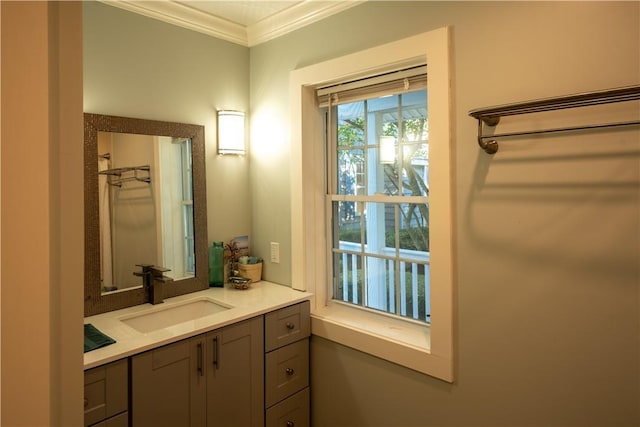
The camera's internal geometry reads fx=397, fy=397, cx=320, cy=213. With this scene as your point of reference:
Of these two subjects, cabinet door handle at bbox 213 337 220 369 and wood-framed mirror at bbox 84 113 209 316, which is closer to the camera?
cabinet door handle at bbox 213 337 220 369

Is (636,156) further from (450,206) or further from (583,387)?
(583,387)

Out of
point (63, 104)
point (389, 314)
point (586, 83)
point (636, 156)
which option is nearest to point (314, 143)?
point (389, 314)

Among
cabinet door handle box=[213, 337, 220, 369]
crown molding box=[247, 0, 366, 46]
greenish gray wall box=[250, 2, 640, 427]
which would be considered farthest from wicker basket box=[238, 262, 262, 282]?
crown molding box=[247, 0, 366, 46]

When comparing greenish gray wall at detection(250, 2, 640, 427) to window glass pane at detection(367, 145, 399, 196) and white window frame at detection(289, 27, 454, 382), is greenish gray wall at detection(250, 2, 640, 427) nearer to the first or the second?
white window frame at detection(289, 27, 454, 382)

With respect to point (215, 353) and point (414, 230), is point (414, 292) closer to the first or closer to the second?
point (414, 230)

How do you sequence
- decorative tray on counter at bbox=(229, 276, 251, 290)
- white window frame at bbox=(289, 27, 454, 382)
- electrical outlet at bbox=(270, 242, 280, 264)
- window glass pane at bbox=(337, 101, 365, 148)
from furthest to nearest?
1. electrical outlet at bbox=(270, 242, 280, 264)
2. decorative tray on counter at bbox=(229, 276, 251, 290)
3. window glass pane at bbox=(337, 101, 365, 148)
4. white window frame at bbox=(289, 27, 454, 382)

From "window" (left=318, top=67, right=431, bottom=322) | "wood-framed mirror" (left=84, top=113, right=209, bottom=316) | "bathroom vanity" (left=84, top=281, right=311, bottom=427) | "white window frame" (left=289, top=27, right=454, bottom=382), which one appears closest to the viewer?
"bathroom vanity" (left=84, top=281, right=311, bottom=427)

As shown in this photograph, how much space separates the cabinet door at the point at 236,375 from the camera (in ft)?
5.76

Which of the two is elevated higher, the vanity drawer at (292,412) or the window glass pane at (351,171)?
the window glass pane at (351,171)

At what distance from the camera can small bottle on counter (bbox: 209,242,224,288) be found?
2338 mm

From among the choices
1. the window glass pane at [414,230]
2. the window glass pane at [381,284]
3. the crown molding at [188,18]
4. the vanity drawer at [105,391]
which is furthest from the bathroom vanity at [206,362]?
the crown molding at [188,18]

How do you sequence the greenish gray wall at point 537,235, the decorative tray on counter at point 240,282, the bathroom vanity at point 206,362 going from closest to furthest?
the greenish gray wall at point 537,235 < the bathroom vanity at point 206,362 < the decorative tray on counter at point 240,282

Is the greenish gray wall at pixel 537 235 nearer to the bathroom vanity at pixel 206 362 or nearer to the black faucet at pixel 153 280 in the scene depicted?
the bathroom vanity at pixel 206 362

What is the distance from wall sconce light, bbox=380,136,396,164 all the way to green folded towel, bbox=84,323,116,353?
1497 millimetres
